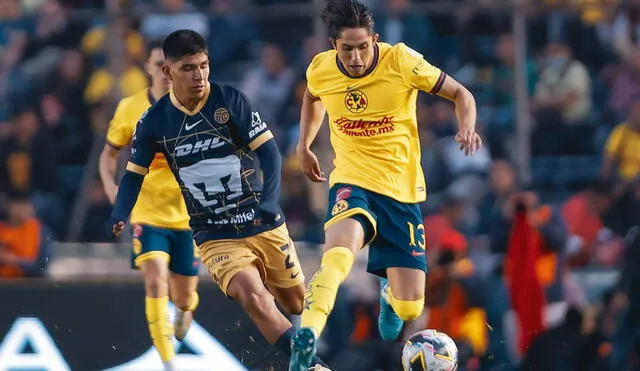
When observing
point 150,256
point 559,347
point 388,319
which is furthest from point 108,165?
point 559,347

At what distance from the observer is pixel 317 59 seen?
433 inches

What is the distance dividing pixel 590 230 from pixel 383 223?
4.36 m

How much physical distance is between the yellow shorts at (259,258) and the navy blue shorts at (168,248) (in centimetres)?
123

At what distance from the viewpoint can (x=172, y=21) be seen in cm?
1595

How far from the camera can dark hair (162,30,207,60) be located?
1038cm

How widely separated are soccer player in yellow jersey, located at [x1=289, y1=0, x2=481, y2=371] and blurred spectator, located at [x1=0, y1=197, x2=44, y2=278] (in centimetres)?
450

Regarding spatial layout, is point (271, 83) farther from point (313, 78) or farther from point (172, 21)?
point (313, 78)

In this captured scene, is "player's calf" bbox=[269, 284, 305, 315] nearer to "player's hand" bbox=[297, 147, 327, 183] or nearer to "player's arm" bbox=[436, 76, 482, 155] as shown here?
"player's hand" bbox=[297, 147, 327, 183]

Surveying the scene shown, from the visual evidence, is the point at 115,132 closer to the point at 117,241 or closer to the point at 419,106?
the point at 117,241

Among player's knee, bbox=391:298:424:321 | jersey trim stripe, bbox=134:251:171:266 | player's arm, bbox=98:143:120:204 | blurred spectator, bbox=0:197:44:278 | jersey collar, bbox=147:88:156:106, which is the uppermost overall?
jersey collar, bbox=147:88:156:106

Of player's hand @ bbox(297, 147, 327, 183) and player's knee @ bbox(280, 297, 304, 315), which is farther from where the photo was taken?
player's knee @ bbox(280, 297, 304, 315)

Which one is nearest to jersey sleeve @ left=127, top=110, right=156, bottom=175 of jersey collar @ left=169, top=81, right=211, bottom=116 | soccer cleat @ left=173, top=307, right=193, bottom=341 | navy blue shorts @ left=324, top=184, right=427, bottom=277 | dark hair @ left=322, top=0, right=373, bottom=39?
jersey collar @ left=169, top=81, right=211, bottom=116

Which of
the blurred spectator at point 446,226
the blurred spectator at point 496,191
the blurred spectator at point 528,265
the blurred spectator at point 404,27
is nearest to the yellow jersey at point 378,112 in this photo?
the blurred spectator at point 528,265

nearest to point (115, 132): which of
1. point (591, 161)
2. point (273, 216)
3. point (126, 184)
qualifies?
point (126, 184)
